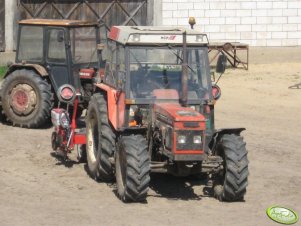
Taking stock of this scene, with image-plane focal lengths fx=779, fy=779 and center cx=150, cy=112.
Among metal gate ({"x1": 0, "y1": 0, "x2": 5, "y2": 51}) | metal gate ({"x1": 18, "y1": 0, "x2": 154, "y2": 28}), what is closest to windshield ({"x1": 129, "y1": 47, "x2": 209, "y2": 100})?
metal gate ({"x1": 18, "y1": 0, "x2": 154, "y2": 28})

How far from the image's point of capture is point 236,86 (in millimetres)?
19578

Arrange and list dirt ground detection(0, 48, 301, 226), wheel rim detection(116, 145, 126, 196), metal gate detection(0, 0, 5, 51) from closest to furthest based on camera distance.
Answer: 1. dirt ground detection(0, 48, 301, 226)
2. wheel rim detection(116, 145, 126, 196)
3. metal gate detection(0, 0, 5, 51)

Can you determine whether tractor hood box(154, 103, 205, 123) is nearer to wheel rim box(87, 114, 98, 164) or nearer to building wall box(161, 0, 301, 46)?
wheel rim box(87, 114, 98, 164)

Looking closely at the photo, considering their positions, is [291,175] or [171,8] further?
[171,8]

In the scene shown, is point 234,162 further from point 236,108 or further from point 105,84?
point 236,108

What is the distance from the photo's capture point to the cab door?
14234 mm

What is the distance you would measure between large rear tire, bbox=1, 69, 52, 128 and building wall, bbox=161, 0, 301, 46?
10.5m

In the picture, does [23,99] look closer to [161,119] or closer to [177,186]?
[177,186]

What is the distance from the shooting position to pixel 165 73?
995 cm

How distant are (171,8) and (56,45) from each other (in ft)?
33.8

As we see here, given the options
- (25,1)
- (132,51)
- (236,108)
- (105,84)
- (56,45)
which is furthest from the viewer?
(25,1)

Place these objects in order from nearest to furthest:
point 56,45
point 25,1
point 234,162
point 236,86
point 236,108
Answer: point 234,162
point 56,45
point 236,108
point 236,86
point 25,1

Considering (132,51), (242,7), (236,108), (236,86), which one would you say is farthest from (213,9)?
(132,51)

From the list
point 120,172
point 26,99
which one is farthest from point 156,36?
point 26,99
